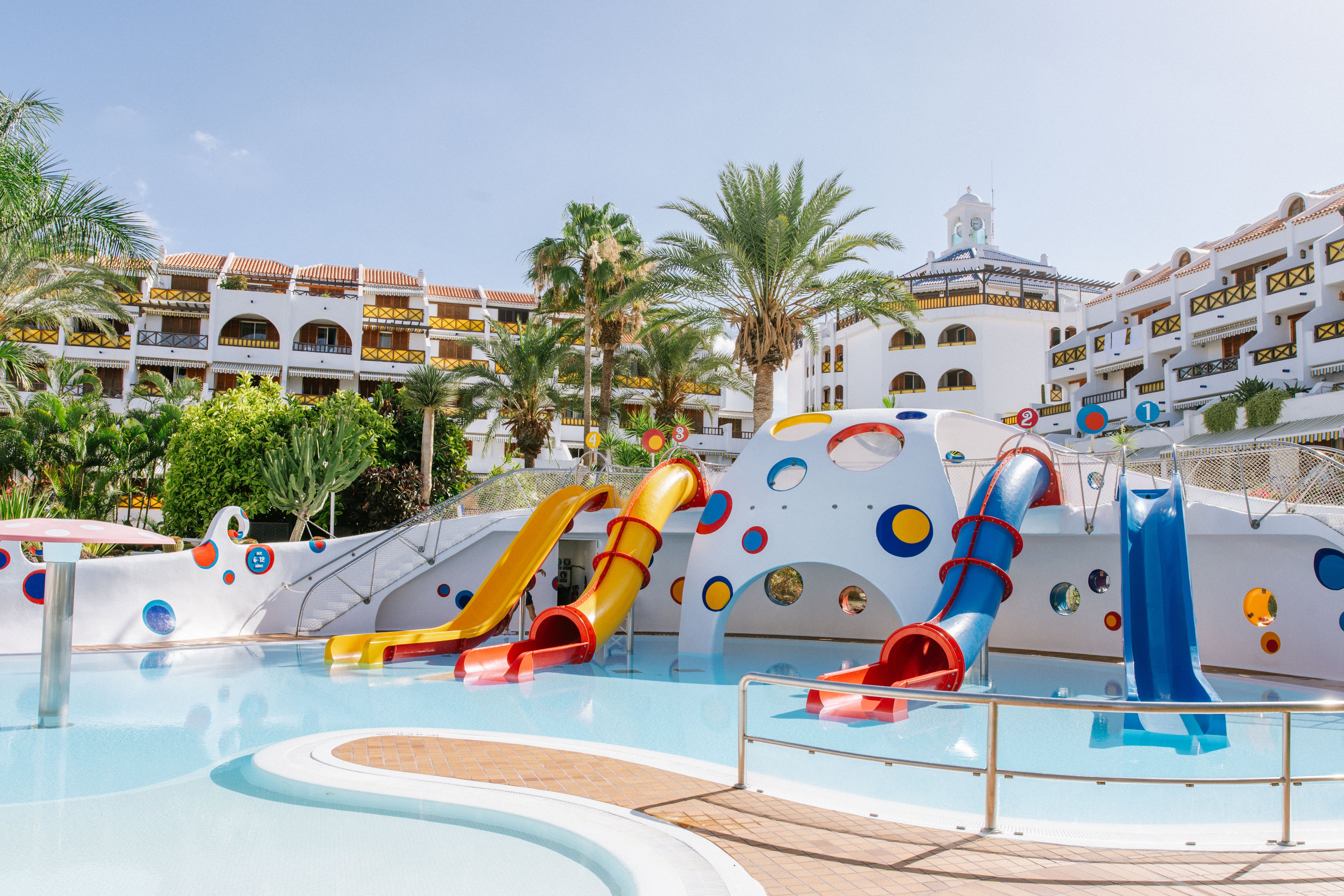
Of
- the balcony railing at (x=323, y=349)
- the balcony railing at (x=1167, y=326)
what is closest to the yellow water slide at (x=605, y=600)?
the balcony railing at (x=1167, y=326)

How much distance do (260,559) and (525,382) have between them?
1363 centimetres

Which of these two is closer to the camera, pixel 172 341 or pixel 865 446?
pixel 865 446

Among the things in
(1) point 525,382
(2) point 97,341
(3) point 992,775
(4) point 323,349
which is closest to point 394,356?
(4) point 323,349

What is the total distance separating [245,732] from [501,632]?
10.1 meters

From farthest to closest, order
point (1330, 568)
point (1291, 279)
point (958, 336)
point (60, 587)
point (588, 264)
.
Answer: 1. point (958, 336)
2. point (1291, 279)
3. point (588, 264)
4. point (1330, 568)
5. point (60, 587)

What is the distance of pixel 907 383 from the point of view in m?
52.2

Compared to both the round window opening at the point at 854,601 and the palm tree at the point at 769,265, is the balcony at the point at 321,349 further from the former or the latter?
the round window opening at the point at 854,601

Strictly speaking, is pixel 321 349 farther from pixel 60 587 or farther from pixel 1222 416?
pixel 1222 416

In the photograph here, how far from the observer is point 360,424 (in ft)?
104

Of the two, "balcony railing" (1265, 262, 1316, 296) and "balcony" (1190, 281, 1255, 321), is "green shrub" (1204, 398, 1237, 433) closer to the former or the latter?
"balcony railing" (1265, 262, 1316, 296)

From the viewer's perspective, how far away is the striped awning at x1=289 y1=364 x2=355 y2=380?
4731 centimetres

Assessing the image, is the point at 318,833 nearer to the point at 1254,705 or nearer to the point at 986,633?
the point at 1254,705

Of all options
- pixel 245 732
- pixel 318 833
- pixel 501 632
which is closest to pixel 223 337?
pixel 501 632

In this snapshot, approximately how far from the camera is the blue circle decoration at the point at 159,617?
727 inches
